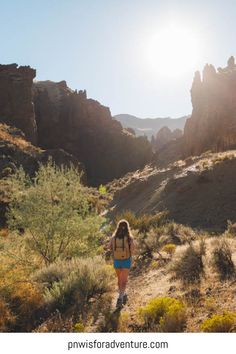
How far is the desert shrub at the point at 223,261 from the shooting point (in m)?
10.8

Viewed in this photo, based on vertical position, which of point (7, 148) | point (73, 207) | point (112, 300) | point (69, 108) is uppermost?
point (69, 108)

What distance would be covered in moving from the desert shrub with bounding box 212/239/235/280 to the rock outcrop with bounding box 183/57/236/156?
181 ft

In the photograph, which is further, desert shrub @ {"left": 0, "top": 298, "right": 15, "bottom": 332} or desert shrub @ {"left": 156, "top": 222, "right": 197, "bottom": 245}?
desert shrub @ {"left": 156, "top": 222, "right": 197, "bottom": 245}

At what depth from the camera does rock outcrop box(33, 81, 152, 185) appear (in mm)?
89938

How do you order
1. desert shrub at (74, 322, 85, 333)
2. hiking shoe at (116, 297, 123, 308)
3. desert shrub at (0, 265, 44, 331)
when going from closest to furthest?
1. desert shrub at (74, 322, 85, 333)
2. desert shrub at (0, 265, 44, 331)
3. hiking shoe at (116, 297, 123, 308)

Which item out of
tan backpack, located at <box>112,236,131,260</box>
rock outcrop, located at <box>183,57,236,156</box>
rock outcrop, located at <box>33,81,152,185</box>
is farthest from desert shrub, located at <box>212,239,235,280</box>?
rock outcrop, located at <box>33,81,152,185</box>

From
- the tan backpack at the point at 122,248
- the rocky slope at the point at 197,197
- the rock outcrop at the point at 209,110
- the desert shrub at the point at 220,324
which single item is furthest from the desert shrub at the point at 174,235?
the rock outcrop at the point at 209,110

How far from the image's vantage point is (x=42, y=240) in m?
16.0

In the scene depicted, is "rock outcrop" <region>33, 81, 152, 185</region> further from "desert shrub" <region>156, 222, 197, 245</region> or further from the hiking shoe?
the hiking shoe

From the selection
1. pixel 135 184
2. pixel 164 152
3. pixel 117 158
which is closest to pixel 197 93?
pixel 164 152

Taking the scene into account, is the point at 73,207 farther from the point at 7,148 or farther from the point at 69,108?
the point at 69,108

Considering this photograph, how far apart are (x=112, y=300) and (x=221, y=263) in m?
3.40

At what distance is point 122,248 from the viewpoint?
1041 centimetres
